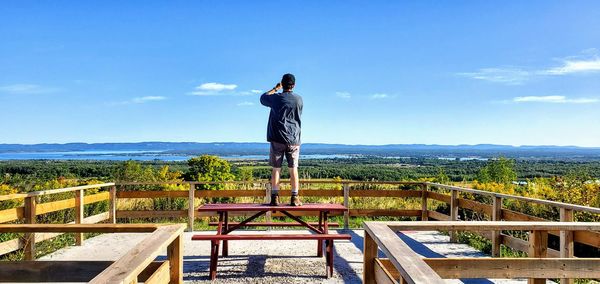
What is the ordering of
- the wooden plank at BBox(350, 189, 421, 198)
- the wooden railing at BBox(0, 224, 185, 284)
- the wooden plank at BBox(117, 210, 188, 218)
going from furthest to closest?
1. the wooden plank at BBox(350, 189, 421, 198)
2. the wooden plank at BBox(117, 210, 188, 218)
3. the wooden railing at BBox(0, 224, 185, 284)

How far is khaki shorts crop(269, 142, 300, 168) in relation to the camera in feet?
17.4

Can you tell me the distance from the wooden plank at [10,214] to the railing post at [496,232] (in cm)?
583

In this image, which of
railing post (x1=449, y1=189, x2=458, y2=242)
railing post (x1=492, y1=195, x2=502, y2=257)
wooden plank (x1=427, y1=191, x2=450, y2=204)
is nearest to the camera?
railing post (x1=492, y1=195, x2=502, y2=257)

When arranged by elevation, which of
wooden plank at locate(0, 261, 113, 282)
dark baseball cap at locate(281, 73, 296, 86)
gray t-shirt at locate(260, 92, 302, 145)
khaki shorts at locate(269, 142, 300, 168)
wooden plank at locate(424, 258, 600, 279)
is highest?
dark baseball cap at locate(281, 73, 296, 86)

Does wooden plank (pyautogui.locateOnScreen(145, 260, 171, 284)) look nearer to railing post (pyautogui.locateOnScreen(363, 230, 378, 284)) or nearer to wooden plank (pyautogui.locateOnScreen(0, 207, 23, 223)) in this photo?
railing post (pyautogui.locateOnScreen(363, 230, 378, 284))

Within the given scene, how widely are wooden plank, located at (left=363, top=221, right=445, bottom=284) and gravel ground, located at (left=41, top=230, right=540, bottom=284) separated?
2.60 m

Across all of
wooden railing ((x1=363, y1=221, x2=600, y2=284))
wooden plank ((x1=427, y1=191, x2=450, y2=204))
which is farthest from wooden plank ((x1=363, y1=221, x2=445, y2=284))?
wooden plank ((x1=427, y1=191, x2=450, y2=204))

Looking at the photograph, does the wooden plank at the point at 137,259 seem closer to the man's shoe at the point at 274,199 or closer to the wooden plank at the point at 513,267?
the wooden plank at the point at 513,267

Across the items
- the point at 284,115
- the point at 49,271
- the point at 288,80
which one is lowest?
the point at 49,271

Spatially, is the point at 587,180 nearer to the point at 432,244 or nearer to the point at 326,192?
the point at 432,244

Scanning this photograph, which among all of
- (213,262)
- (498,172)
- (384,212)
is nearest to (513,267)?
(213,262)

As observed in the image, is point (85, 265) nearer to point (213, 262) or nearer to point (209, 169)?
point (213, 262)

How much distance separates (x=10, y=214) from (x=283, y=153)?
11.1 ft

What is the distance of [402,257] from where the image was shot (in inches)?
76.7
